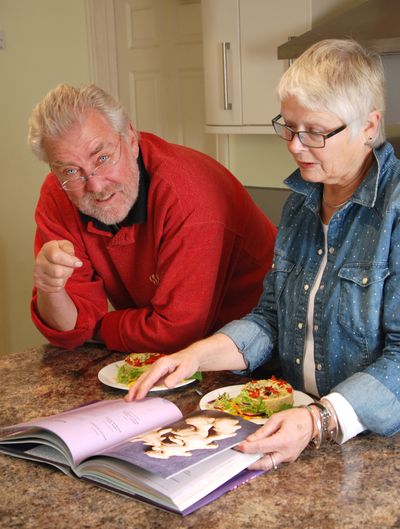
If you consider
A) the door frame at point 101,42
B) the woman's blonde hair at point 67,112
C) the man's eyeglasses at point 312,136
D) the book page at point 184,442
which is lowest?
the book page at point 184,442

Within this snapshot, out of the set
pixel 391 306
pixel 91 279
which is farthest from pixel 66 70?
pixel 391 306

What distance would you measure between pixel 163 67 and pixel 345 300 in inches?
117

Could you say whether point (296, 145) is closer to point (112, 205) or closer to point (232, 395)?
point (232, 395)

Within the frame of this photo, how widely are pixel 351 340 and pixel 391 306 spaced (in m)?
0.13

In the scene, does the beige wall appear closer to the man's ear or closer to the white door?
the white door

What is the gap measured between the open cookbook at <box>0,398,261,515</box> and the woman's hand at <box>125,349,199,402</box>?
1.3 inches

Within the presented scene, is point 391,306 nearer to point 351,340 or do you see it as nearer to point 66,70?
point 351,340

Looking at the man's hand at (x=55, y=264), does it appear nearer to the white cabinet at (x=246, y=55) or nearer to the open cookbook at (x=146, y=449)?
the open cookbook at (x=146, y=449)

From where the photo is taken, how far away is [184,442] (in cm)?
123

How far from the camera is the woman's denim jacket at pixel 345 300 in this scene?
1.33 m

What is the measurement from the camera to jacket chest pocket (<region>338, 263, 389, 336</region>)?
1.40m

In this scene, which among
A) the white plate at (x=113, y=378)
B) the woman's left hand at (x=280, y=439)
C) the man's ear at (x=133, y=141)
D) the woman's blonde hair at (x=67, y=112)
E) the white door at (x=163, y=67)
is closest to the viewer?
the woman's left hand at (x=280, y=439)

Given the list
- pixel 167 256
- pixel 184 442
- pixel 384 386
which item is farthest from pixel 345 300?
pixel 167 256

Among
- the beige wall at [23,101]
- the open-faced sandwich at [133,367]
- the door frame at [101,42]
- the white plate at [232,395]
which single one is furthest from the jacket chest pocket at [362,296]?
the door frame at [101,42]
